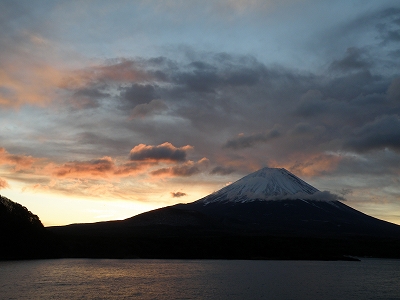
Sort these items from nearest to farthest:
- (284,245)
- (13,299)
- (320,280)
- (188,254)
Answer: (13,299) → (320,280) → (188,254) → (284,245)

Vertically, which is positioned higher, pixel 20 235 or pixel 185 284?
pixel 20 235

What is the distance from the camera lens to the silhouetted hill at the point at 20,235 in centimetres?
10938

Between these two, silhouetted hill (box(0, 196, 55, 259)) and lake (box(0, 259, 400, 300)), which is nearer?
lake (box(0, 259, 400, 300))

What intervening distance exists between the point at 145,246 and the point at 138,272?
162 ft

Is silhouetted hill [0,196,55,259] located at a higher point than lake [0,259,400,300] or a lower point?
higher

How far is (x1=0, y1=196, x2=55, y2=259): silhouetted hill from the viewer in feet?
359

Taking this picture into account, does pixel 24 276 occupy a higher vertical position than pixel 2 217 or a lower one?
lower

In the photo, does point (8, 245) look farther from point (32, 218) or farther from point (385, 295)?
point (385, 295)

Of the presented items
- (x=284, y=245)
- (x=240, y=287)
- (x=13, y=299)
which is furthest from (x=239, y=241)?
(x=13, y=299)

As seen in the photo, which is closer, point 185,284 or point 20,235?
point 185,284

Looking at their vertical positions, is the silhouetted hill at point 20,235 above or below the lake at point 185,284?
above

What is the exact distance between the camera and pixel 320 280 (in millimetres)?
75500

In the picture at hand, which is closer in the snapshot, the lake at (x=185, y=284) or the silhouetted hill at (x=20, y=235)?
the lake at (x=185, y=284)

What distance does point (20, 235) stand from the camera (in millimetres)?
112500
